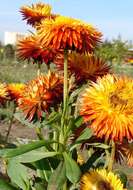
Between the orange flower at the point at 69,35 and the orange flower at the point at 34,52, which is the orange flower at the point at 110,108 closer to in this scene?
the orange flower at the point at 69,35

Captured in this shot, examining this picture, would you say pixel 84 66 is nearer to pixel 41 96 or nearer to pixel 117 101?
pixel 41 96

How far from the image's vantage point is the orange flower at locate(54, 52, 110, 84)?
261 cm

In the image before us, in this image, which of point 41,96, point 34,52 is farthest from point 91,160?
point 34,52

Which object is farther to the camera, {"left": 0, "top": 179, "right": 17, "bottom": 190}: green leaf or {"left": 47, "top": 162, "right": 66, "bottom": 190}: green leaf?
{"left": 0, "top": 179, "right": 17, "bottom": 190}: green leaf

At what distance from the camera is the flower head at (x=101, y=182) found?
2.32 metres

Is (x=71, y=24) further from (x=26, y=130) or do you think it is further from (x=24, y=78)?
(x=24, y=78)

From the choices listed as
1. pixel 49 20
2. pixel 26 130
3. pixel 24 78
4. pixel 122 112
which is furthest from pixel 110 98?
pixel 24 78

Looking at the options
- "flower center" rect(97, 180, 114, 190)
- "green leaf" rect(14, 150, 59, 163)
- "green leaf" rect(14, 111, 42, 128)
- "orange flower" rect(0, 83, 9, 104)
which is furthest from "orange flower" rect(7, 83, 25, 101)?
"flower center" rect(97, 180, 114, 190)

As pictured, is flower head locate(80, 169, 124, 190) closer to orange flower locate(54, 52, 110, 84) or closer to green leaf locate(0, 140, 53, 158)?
green leaf locate(0, 140, 53, 158)

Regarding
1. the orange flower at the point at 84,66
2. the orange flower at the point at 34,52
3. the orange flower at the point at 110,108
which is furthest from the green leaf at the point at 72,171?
the orange flower at the point at 34,52

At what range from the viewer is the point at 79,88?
2660 mm

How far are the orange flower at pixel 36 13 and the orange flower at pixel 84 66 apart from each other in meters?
0.33

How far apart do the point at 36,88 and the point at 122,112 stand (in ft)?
2.05

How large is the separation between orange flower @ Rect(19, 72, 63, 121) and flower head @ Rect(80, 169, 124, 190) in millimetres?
399
